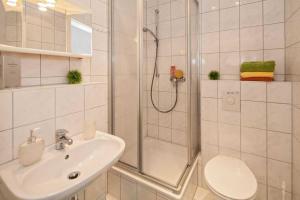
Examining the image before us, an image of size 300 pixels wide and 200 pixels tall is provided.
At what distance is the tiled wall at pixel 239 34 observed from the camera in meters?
1.55

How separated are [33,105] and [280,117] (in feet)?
6.22

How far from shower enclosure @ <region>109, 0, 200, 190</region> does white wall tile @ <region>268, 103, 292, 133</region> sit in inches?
28.2

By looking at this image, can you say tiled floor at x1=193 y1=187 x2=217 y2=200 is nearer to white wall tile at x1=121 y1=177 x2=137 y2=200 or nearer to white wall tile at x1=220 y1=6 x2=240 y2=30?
white wall tile at x1=121 y1=177 x2=137 y2=200

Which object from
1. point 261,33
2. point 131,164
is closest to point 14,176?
point 131,164

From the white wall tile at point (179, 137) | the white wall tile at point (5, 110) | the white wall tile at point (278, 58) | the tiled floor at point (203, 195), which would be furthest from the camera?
the white wall tile at point (179, 137)

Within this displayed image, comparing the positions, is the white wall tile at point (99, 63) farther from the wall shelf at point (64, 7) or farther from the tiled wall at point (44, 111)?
the wall shelf at point (64, 7)

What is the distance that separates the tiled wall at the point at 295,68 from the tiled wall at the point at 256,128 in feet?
0.19

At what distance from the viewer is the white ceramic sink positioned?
0.66m

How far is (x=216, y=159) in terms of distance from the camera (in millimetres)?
1537

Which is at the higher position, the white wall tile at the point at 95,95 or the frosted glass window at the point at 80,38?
the frosted glass window at the point at 80,38

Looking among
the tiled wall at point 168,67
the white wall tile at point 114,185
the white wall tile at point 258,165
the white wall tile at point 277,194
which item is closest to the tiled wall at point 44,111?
the white wall tile at point 114,185

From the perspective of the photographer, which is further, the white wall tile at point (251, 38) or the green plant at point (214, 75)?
the green plant at point (214, 75)

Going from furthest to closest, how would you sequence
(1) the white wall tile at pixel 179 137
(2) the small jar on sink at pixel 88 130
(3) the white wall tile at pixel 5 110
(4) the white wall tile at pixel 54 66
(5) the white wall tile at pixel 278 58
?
(1) the white wall tile at pixel 179 137 < (5) the white wall tile at pixel 278 58 < (2) the small jar on sink at pixel 88 130 < (4) the white wall tile at pixel 54 66 < (3) the white wall tile at pixel 5 110

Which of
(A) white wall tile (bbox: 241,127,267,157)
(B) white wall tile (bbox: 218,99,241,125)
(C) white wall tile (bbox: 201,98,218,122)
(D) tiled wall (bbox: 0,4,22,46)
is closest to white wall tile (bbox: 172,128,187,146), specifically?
(C) white wall tile (bbox: 201,98,218,122)
